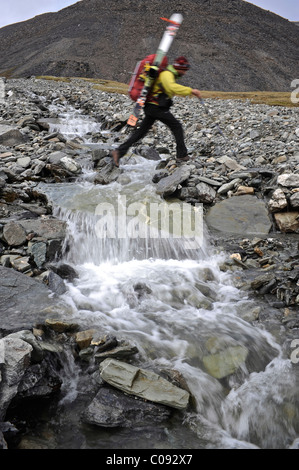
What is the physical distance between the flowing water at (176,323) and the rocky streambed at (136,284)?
0.11 metres

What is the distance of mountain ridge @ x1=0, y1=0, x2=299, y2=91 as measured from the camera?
2916 inches

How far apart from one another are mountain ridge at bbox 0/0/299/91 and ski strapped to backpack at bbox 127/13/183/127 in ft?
221

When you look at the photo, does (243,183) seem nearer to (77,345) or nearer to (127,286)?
(127,286)

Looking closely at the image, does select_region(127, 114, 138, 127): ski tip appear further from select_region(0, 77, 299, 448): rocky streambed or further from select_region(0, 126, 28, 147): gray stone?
select_region(0, 126, 28, 147): gray stone

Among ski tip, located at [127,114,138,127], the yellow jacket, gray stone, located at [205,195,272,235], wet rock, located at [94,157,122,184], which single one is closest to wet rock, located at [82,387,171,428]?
gray stone, located at [205,195,272,235]

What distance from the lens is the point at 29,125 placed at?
13.0 meters

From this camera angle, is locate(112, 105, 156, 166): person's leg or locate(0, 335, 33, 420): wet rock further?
locate(112, 105, 156, 166): person's leg

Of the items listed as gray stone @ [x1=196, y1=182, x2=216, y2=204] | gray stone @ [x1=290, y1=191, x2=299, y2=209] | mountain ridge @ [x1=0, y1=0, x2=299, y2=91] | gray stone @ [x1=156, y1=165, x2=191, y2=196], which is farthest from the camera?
mountain ridge @ [x1=0, y1=0, x2=299, y2=91]

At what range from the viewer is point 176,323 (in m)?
4.54

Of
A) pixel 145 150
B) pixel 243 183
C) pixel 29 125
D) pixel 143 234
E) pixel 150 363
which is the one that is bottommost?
pixel 150 363

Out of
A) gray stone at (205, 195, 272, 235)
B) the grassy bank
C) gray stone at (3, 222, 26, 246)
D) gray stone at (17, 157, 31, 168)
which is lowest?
gray stone at (3, 222, 26, 246)
